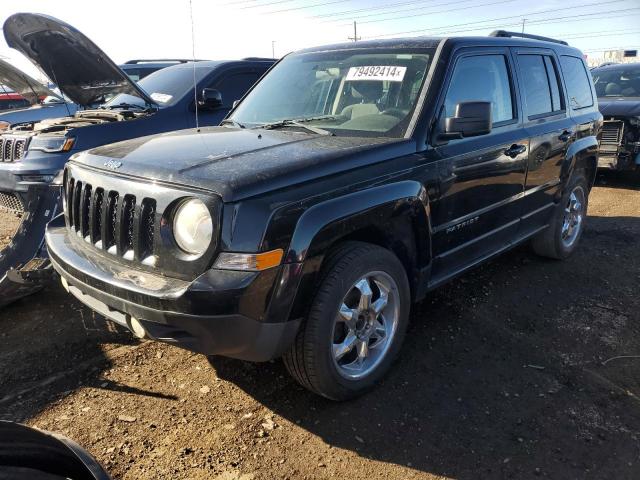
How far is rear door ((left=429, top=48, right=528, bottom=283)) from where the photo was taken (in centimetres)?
339

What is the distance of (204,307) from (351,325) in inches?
37.0

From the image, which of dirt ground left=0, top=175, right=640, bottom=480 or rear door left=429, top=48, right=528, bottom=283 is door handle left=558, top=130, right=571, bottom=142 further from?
dirt ground left=0, top=175, right=640, bottom=480

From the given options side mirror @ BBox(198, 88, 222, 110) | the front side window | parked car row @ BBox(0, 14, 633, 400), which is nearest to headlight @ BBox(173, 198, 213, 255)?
parked car row @ BBox(0, 14, 633, 400)

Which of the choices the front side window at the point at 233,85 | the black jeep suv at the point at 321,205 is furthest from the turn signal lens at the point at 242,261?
the front side window at the point at 233,85

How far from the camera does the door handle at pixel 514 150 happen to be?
391cm

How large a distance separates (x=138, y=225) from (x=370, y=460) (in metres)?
1.62

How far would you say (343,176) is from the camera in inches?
108

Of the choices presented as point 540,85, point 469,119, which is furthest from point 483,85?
point 540,85

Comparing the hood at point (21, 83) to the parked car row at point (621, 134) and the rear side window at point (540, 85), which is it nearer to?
the rear side window at point (540, 85)

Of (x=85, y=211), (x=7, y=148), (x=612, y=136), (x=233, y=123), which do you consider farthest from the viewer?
(x=612, y=136)

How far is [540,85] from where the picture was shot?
→ 176 inches

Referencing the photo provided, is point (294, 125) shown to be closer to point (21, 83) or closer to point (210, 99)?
point (210, 99)

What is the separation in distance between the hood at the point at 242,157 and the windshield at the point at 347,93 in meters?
0.26

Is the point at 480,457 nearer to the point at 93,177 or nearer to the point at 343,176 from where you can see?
the point at 343,176
